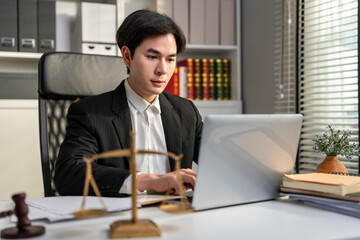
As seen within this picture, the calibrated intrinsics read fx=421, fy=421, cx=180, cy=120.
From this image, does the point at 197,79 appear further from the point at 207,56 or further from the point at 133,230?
the point at 133,230

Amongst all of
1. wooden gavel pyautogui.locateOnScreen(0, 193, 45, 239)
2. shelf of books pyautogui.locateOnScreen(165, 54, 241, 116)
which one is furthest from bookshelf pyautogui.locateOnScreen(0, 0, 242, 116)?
wooden gavel pyautogui.locateOnScreen(0, 193, 45, 239)

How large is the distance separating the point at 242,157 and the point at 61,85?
0.93 m

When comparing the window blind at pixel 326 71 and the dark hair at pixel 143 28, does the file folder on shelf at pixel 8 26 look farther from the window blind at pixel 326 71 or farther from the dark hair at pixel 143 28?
the window blind at pixel 326 71

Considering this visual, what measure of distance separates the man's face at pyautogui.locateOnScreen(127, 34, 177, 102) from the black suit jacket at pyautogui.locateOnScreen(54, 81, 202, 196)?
0.42ft

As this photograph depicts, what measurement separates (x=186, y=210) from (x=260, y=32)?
2236 mm

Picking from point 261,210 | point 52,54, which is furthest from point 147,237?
point 52,54

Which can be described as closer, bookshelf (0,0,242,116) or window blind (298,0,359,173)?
window blind (298,0,359,173)

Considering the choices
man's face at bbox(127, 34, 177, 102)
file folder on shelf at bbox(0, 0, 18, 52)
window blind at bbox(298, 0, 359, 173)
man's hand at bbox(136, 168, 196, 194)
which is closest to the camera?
man's hand at bbox(136, 168, 196, 194)

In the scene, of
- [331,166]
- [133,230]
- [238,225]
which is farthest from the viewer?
[331,166]

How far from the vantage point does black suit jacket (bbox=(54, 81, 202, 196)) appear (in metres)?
1.16

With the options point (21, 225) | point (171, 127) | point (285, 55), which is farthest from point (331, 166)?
point (285, 55)

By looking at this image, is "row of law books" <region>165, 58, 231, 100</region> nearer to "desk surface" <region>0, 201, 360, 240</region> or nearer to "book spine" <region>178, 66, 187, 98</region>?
"book spine" <region>178, 66, 187, 98</region>

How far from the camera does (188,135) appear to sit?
1.58 m

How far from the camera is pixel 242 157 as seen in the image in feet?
3.06
